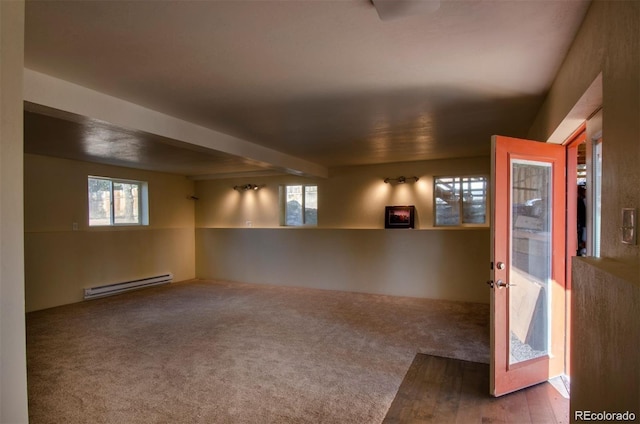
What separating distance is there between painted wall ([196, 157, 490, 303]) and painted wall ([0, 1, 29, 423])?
18.1 feet

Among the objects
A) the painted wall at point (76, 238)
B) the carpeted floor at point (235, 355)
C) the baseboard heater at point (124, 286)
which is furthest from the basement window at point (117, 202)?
the carpeted floor at point (235, 355)

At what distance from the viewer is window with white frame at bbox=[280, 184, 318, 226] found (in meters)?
7.16

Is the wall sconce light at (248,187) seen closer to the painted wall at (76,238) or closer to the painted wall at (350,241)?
the painted wall at (350,241)

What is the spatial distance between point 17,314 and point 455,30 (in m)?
2.20

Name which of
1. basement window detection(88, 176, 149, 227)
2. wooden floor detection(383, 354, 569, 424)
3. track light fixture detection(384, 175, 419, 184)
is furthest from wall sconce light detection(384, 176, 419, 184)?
basement window detection(88, 176, 149, 227)

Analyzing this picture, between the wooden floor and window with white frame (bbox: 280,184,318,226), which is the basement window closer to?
window with white frame (bbox: 280,184,318,226)

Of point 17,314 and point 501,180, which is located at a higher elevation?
point 501,180

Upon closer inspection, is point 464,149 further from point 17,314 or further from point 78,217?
point 78,217

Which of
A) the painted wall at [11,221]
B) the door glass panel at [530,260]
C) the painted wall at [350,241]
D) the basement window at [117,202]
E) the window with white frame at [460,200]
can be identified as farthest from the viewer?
the basement window at [117,202]

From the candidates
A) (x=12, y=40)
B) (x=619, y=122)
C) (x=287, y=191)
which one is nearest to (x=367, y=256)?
(x=287, y=191)

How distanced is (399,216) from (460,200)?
1.04 metres

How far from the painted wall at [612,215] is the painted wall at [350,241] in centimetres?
436

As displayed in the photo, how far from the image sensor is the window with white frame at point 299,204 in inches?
282

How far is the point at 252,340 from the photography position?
3881 millimetres
